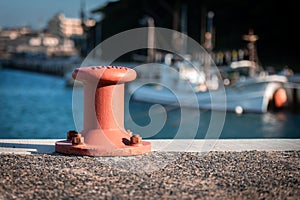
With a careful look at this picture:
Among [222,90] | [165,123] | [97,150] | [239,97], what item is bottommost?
[97,150]

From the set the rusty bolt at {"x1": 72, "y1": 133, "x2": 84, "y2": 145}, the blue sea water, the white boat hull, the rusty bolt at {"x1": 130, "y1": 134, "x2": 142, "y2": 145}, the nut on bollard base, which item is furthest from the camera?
the white boat hull

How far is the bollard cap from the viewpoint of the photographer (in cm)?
808

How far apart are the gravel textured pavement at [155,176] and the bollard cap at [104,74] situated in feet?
3.52

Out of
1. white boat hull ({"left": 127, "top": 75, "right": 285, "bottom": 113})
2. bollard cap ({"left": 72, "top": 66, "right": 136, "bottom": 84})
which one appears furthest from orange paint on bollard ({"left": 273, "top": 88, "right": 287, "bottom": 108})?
bollard cap ({"left": 72, "top": 66, "right": 136, "bottom": 84})

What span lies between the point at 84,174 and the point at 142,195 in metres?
1.08

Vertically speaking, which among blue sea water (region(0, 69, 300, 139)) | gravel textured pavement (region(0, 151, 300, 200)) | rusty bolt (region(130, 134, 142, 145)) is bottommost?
gravel textured pavement (region(0, 151, 300, 200))

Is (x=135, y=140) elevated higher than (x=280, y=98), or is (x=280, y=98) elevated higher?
(x=280, y=98)

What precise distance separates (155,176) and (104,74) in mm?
1962

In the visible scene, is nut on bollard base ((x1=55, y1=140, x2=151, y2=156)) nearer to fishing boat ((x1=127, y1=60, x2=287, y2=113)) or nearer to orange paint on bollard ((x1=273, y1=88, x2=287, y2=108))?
fishing boat ((x1=127, y1=60, x2=287, y2=113))

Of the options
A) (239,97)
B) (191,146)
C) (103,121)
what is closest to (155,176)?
(103,121)

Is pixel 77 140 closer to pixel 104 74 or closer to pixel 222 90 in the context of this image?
pixel 104 74

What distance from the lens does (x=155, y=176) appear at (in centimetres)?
662

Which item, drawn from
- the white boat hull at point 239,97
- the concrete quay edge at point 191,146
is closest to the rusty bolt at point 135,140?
the concrete quay edge at point 191,146

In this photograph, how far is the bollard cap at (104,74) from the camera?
26.5 feet
